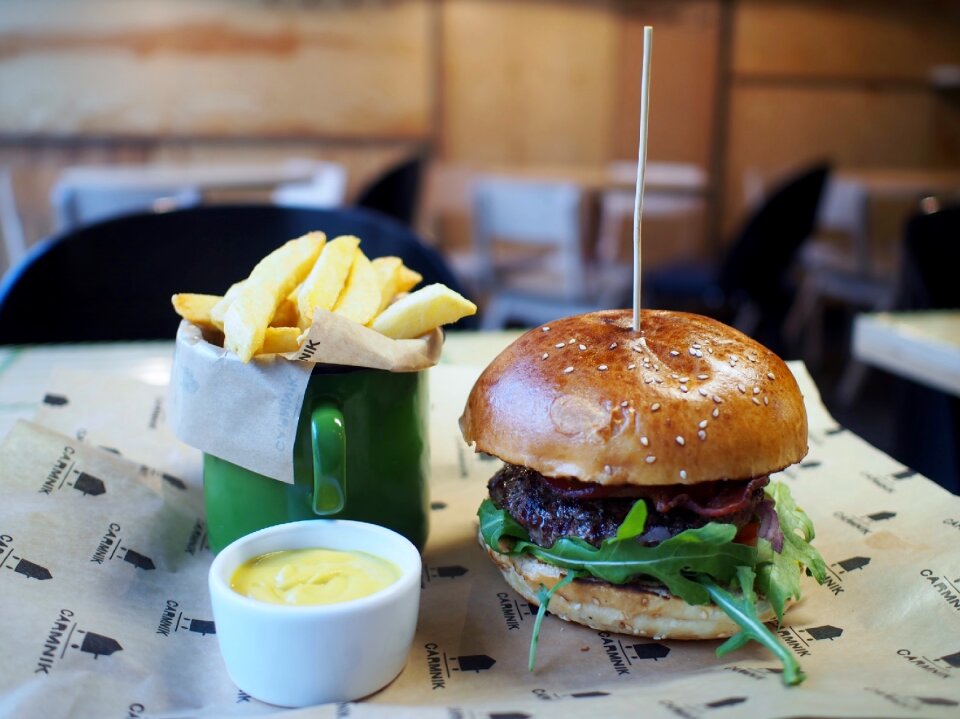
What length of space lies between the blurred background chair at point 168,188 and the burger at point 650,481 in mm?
2567

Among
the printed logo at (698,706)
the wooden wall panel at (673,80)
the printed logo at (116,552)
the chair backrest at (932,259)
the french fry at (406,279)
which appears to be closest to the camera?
the printed logo at (698,706)

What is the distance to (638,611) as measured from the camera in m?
1.12

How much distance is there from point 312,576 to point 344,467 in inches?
5.7

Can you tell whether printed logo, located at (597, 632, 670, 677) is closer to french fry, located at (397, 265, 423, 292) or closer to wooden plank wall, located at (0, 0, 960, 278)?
french fry, located at (397, 265, 423, 292)

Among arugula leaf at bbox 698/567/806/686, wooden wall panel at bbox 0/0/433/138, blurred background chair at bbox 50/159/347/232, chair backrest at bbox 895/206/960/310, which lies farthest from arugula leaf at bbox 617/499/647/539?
wooden wall panel at bbox 0/0/433/138

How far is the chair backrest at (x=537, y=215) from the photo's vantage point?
4.53 meters

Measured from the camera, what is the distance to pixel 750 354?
1.23 m

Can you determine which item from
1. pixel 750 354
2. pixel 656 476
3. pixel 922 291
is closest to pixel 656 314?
pixel 750 354

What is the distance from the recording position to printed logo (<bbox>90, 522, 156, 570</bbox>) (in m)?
1.23

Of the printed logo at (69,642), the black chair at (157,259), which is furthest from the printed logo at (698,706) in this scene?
the black chair at (157,259)

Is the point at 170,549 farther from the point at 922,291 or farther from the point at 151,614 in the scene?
the point at 922,291

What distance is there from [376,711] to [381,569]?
17cm

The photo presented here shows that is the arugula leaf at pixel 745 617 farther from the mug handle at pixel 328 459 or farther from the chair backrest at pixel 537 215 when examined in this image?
the chair backrest at pixel 537 215

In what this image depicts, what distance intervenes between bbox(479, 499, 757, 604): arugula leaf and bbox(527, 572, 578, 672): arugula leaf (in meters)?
0.02
